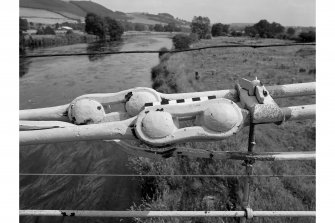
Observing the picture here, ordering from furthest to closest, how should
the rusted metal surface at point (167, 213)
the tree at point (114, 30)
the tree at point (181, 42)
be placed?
the tree at point (114, 30) < the tree at point (181, 42) < the rusted metal surface at point (167, 213)

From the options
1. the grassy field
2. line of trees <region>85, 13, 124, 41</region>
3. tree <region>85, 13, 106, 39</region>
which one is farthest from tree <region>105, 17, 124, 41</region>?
the grassy field

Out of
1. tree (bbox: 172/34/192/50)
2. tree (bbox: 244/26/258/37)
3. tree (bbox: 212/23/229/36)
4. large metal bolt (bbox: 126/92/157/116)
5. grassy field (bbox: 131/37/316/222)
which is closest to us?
large metal bolt (bbox: 126/92/157/116)

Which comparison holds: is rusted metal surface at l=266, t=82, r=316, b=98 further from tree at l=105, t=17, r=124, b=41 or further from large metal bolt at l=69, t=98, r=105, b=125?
tree at l=105, t=17, r=124, b=41

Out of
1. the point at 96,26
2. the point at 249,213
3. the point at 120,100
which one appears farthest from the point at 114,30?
the point at 249,213

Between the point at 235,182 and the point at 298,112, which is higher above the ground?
the point at 298,112

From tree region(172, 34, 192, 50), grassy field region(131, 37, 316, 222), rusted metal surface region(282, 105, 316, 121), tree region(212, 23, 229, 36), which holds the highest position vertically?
tree region(212, 23, 229, 36)

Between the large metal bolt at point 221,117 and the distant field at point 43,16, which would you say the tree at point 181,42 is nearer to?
the large metal bolt at point 221,117

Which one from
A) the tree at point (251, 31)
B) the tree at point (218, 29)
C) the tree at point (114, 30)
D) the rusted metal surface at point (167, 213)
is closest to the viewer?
the rusted metal surface at point (167, 213)

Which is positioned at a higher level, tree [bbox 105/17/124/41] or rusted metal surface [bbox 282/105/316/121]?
tree [bbox 105/17/124/41]

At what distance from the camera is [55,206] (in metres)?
10.2

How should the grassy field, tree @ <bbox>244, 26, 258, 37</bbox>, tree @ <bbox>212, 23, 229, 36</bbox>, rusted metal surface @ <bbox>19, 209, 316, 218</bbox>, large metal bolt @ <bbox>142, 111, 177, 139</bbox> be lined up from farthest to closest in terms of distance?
tree @ <bbox>212, 23, 229, 36</bbox>
tree @ <bbox>244, 26, 258, 37</bbox>
the grassy field
rusted metal surface @ <bbox>19, 209, 316, 218</bbox>
large metal bolt @ <bbox>142, 111, 177, 139</bbox>

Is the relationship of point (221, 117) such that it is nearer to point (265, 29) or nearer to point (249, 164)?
point (249, 164)

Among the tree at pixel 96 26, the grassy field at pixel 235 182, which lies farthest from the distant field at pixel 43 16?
the grassy field at pixel 235 182

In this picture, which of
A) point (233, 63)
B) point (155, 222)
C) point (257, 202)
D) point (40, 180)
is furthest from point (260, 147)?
point (233, 63)
